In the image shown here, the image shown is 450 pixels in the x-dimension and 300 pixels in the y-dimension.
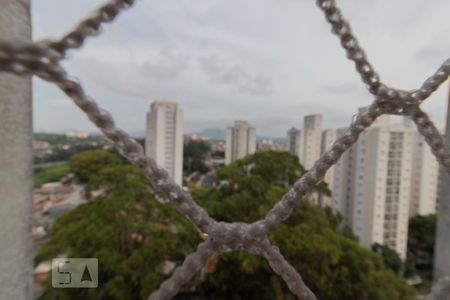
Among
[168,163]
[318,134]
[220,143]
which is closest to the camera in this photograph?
[168,163]

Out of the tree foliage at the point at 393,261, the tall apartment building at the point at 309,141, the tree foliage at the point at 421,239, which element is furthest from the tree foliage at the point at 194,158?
the tree foliage at the point at 421,239

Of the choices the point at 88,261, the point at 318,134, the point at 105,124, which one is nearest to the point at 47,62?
the point at 105,124

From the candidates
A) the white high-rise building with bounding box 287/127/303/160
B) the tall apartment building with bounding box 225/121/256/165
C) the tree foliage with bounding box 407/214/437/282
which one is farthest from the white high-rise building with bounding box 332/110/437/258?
the tall apartment building with bounding box 225/121/256/165

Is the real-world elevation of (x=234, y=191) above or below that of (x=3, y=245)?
below

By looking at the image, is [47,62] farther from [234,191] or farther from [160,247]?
[234,191]

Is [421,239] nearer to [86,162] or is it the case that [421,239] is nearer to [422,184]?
[422,184]

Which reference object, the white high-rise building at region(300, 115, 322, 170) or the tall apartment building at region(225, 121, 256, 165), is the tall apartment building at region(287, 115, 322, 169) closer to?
the white high-rise building at region(300, 115, 322, 170)

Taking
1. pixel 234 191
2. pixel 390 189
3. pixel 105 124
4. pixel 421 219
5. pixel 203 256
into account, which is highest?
pixel 105 124
